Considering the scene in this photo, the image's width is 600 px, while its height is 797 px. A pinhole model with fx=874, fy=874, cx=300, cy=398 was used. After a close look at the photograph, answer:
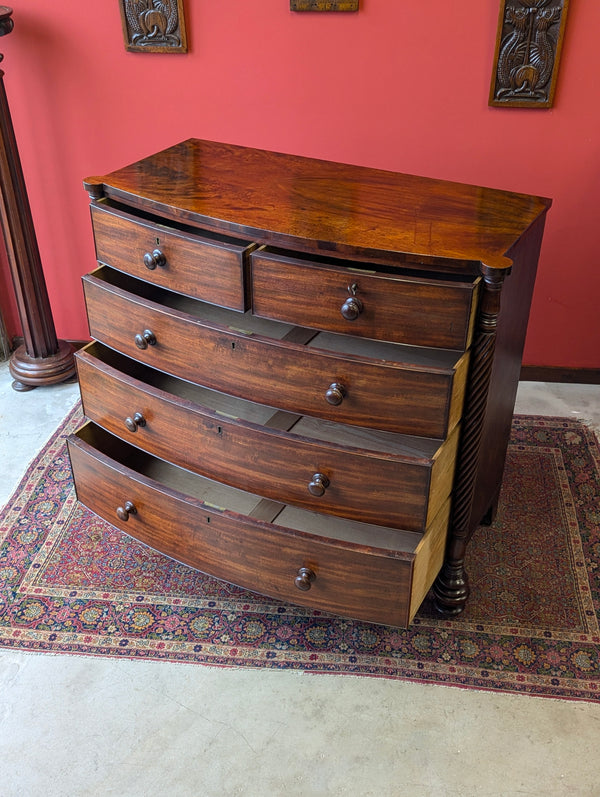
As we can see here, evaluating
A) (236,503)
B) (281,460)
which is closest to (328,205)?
(281,460)

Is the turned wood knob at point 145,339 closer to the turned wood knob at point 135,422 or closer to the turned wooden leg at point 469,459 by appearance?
the turned wood knob at point 135,422

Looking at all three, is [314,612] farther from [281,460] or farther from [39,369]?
[39,369]

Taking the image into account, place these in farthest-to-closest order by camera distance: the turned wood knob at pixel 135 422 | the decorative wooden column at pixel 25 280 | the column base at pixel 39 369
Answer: the column base at pixel 39 369
the decorative wooden column at pixel 25 280
the turned wood knob at pixel 135 422

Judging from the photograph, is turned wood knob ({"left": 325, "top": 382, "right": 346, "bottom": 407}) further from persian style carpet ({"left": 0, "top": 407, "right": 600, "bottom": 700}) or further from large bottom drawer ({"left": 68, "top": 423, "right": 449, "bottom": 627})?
persian style carpet ({"left": 0, "top": 407, "right": 600, "bottom": 700})

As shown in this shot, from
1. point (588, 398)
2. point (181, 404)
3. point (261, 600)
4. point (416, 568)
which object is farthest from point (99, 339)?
point (588, 398)

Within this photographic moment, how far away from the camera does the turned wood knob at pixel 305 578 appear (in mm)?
1657

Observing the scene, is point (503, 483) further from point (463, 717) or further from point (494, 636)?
point (463, 717)

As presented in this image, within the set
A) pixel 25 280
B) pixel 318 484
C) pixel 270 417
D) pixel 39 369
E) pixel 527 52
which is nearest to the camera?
pixel 318 484

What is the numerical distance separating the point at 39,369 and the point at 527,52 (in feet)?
5.33

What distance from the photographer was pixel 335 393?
1.53 metres

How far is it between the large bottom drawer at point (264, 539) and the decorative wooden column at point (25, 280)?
0.77m

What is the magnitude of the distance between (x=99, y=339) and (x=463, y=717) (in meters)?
1.06

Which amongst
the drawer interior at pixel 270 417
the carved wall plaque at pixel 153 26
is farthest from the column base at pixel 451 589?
the carved wall plaque at pixel 153 26

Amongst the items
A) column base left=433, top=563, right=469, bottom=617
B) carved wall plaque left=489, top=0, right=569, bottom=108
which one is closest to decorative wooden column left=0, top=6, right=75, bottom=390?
carved wall plaque left=489, top=0, right=569, bottom=108
